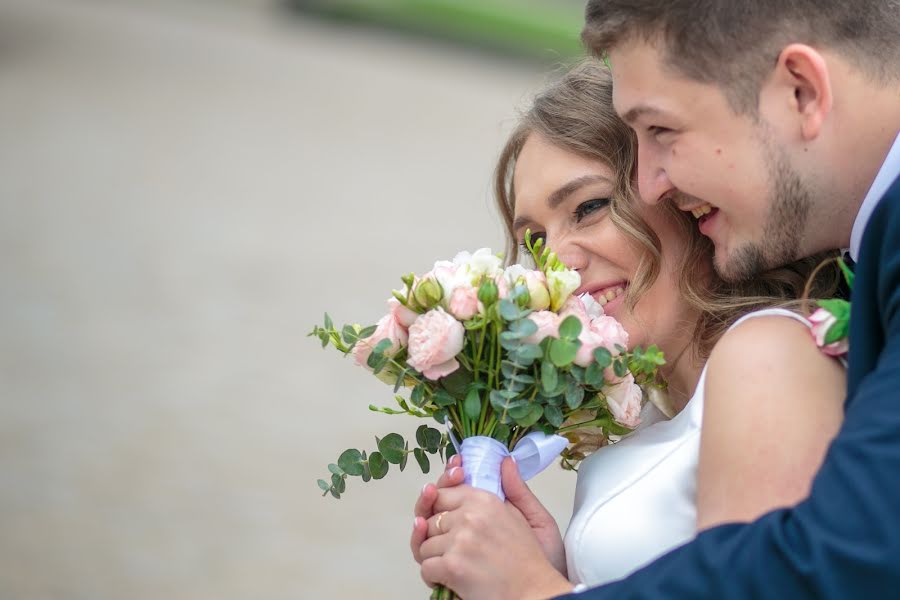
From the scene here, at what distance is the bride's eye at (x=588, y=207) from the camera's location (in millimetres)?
3059

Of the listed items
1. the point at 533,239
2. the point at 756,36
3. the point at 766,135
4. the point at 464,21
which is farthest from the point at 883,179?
the point at 464,21

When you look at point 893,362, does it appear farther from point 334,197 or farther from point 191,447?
point 334,197

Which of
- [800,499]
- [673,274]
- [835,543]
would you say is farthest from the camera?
[673,274]

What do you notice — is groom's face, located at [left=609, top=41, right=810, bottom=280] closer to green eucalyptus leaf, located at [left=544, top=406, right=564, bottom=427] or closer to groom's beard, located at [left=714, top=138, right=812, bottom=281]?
groom's beard, located at [left=714, top=138, right=812, bottom=281]

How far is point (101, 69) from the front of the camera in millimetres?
17359

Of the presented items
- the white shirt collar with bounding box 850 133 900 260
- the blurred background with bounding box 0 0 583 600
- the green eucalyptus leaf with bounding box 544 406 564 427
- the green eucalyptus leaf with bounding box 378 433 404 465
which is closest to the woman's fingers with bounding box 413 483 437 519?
the green eucalyptus leaf with bounding box 378 433 404 465

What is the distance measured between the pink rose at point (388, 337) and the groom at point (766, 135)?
618 millimetres

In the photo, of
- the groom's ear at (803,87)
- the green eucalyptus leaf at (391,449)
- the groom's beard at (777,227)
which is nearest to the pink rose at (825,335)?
the groom's beard at (777,227)

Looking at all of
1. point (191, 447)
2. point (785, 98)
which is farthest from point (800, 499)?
point (191, 447)

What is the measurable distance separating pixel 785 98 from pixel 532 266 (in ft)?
3.40

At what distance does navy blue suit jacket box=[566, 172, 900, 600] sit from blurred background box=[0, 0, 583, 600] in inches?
62.4

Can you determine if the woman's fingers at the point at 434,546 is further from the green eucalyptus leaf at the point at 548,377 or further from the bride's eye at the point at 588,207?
the bride's eye at the point at 588,207

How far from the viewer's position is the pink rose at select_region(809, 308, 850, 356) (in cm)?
229

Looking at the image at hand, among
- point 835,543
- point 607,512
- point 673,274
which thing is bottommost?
point 835,543
